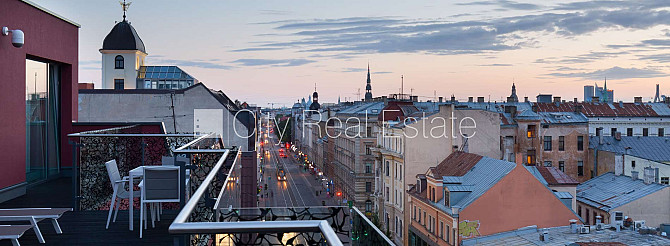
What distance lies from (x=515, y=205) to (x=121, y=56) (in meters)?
45.7

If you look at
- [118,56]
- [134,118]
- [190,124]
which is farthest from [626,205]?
[118,56]

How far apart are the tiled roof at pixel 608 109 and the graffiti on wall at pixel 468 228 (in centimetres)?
4382

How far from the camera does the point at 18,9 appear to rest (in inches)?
459

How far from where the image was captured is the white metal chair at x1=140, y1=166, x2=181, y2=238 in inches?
323

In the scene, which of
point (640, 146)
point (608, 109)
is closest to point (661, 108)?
point (608, 109)

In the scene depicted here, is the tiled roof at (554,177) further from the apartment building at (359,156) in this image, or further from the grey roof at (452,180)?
the apartment building at (359,156)

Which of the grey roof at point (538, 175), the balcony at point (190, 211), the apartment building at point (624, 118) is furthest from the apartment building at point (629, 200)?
the apartment building at point (624, 118)

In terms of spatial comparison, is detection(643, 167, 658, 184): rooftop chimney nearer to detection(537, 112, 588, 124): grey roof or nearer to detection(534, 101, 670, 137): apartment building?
detection(537, 112, 588, 124): grey roof

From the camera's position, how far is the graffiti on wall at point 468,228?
98.0 feet

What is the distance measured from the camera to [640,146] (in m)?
56.1

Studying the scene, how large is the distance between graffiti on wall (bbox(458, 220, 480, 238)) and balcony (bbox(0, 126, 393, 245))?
1821 cm

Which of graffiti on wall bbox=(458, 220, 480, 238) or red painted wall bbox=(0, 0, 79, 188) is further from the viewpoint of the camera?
graffiti on wall bbox=(458, 220, 480, 238)

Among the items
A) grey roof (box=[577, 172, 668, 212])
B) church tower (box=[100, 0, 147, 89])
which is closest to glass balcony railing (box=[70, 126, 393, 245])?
grey roof (box=[577, 172, 668, 212])

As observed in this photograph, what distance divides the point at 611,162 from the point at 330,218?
52065 mm
